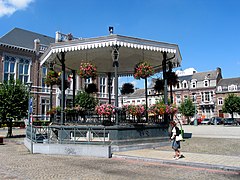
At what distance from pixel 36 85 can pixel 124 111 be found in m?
35.4

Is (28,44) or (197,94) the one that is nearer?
(28,44)

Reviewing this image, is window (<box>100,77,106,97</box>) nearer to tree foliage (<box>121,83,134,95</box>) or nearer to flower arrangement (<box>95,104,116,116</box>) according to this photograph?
tree foliage (<box>121,83,134,95</box>)

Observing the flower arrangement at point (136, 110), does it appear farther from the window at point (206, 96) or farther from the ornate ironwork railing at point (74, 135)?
the window at point (206, 96)

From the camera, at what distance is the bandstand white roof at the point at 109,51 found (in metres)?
13.0

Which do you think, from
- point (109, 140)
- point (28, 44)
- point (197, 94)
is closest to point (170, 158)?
point (109, 140)

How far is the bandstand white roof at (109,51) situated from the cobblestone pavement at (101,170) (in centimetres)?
599

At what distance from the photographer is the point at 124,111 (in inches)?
511

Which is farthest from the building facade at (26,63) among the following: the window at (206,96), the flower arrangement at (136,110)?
the window at (206,96)

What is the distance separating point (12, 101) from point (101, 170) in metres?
18.1

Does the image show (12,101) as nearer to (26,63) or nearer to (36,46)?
(26,63)

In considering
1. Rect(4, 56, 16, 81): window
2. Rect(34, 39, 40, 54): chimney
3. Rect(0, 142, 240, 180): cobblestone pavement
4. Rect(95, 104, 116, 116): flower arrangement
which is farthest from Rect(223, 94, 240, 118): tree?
Rect(0, 142, 240, 180): cobblestone pavement

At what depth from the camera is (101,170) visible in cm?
859

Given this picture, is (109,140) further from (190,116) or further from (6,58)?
(190,116)

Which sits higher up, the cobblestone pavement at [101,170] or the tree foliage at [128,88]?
the tree foliage at [128,88]
